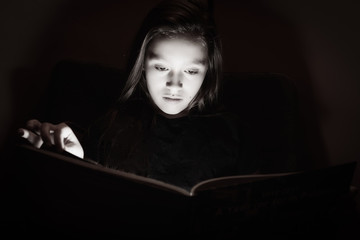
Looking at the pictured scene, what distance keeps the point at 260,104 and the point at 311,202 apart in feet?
→ 1.18

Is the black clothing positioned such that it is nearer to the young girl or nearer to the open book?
the young girl

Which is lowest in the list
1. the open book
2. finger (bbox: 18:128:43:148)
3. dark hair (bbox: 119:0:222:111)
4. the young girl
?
the open book

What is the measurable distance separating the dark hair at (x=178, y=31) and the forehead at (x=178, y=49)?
0.04ft

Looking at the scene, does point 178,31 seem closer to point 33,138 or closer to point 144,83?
point 144,83

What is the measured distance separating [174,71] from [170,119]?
0.14 metres

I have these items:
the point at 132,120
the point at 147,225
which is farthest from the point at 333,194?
the point at 132,120

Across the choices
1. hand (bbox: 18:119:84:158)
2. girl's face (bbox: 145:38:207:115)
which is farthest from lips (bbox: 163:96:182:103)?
hand (bbox: 18:119:84:158)

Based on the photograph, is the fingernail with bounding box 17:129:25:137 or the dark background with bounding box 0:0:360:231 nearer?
the fingernail with bounding box 17:129:25:137

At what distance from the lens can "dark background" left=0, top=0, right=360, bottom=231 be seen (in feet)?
2.91

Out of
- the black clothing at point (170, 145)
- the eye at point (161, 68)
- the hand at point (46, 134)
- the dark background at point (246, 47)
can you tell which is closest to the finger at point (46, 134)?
the hand at point (46, 134)

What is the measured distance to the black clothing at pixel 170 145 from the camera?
722 millimetres

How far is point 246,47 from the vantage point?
0.95 metres

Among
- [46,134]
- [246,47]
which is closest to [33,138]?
[46,134]

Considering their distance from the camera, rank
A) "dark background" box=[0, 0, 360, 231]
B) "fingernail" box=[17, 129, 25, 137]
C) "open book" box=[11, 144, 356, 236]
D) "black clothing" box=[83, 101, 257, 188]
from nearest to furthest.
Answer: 1. "open book" box=[11, 144, 356, 236]
2. "fingernail" box=[17, 129, 25, 137]
3. "black clothing" box=[83, 101, 257, 188]
4. "dark background" box=[0, 0, 360, 231]
